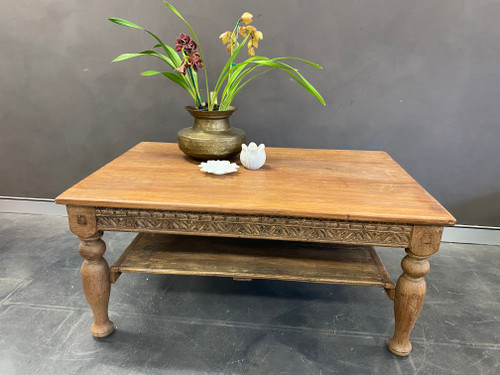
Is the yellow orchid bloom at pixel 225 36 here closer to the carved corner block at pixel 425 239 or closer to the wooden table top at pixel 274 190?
the wooden table top at pixel 274 190

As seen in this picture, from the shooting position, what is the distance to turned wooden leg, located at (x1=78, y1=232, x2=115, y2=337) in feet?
4.37

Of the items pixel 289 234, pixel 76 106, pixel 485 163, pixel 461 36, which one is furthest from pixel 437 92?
pixel 76 106

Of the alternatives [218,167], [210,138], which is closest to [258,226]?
[218,167]

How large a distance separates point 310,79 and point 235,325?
4.66ft

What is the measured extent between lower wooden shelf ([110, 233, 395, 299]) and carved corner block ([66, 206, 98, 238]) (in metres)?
0.20

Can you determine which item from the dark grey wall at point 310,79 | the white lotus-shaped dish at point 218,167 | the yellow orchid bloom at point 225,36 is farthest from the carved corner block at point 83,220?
the dark grey wall at point 310,79

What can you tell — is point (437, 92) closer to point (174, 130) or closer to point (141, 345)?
point (174, 130)

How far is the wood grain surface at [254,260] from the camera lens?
1.37 meters

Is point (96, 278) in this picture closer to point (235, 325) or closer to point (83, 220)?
point (83, 220)

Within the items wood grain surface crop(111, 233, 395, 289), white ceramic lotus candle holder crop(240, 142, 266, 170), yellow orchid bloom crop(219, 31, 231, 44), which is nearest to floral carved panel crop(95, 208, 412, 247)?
wood grain surface crop(111, 233, 395, 289)

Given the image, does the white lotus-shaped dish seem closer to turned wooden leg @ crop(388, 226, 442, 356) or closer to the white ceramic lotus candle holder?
the white ceramic lotus candle holder

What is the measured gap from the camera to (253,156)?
154cm

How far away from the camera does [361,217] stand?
117 cm

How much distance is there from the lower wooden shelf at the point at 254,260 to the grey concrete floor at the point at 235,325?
28 cm
